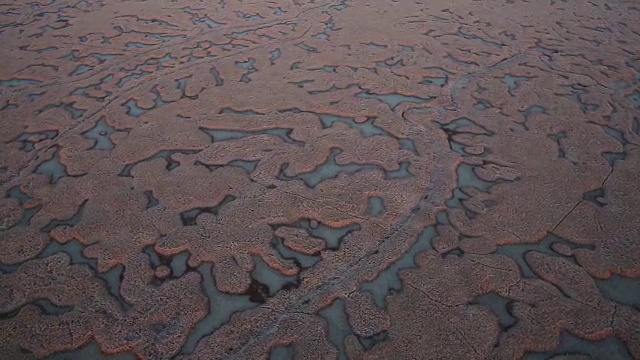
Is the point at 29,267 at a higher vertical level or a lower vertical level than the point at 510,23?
lower

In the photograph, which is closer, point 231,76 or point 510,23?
point 231,76

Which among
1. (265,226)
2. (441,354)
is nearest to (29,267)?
(265,226)

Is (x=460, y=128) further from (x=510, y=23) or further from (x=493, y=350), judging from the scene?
(x=510, y=23)

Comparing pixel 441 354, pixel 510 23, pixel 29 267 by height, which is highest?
pixel 510 23

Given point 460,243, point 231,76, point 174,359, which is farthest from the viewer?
point 231,76

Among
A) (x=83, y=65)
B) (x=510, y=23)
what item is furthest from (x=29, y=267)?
(x=510, y=23)

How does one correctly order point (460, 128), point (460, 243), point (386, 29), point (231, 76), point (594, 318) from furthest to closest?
point (386, 29), point (231, 76), point (460, 128), point (460, 243), point (594, 318)
